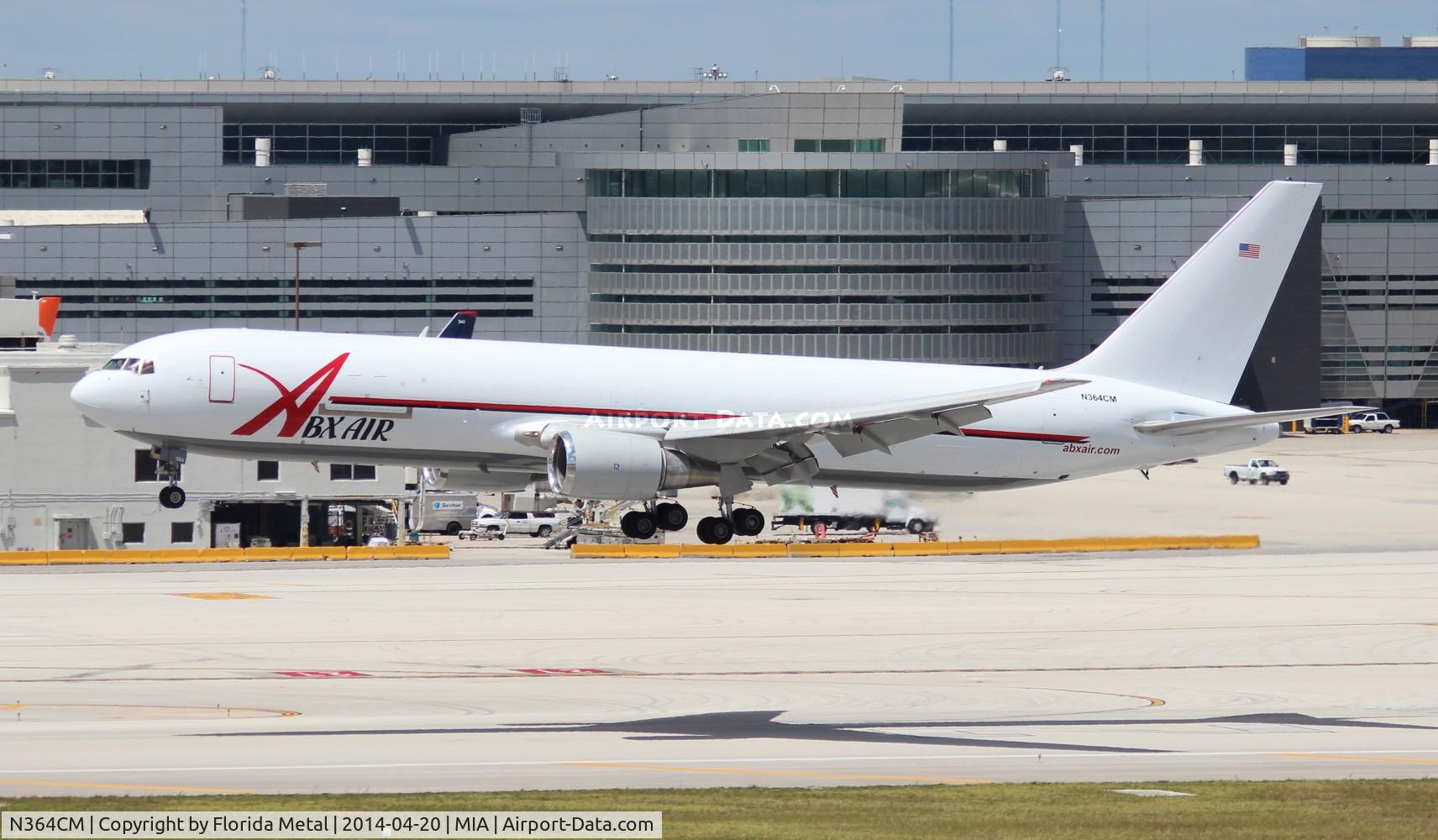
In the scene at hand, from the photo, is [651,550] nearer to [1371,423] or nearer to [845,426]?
[845,426]

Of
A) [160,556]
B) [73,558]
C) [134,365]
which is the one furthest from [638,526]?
[73,558]

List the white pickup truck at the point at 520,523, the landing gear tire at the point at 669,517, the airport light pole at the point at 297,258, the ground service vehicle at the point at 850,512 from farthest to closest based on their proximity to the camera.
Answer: the airport light pole at the point at 297,258 → the white pickup truck at the point at 520,523 → the ground service vehicle at the point at 850,512 → the landing gear tire at the point at 669,517

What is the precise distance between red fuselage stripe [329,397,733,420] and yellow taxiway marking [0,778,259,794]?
18.6 metres

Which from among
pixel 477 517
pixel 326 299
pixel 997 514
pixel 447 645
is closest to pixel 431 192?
pixel 326 299

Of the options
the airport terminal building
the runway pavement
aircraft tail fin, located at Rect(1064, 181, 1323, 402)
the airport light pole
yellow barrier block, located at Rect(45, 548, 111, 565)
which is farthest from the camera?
the airport terminal building

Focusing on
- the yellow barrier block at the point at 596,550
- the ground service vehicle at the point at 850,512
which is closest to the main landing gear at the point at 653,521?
the ground service vehicle at the point at 850,512

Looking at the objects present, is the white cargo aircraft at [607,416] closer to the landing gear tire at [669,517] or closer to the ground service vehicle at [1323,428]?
the landing gear tire at [669,517]

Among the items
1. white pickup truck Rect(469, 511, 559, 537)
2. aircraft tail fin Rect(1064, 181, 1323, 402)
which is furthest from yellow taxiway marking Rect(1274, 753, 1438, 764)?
white pickup truck Rect(469, 511, 559, 537)

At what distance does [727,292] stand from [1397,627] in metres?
91.5

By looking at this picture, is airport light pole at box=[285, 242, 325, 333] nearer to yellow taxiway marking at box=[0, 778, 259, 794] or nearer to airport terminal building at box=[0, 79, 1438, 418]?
airport terminal building at box=[0, 79, 1438, 418]

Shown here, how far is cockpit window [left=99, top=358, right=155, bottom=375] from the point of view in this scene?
5469cm

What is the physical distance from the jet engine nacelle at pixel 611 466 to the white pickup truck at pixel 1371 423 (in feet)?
426

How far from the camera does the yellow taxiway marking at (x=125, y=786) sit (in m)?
37.0

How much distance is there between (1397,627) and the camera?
232ft
